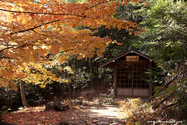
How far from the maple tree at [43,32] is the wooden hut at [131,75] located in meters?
5.18

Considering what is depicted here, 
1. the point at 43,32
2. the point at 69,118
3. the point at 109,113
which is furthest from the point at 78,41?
the point at 109,113

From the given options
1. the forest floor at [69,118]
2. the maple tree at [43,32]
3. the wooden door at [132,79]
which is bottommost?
the forest floor at [69,118]

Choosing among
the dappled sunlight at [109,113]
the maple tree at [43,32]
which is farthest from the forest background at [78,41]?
the dappled sunlight at [109,113]

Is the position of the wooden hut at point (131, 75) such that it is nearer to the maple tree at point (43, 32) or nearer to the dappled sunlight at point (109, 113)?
the dappled sunlight at point (109, 113)

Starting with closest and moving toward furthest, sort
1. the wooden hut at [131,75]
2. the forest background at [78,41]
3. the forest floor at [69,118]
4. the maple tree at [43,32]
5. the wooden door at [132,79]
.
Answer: the maple tree at [43,32] < the forest background at [78,41] < the forest floor at [69,118] < the wooden hut at [131,75] < the wooden door at [132,79]

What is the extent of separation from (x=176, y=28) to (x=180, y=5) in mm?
1197

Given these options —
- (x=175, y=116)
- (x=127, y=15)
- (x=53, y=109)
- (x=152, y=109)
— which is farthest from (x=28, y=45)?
(x=127, y=15)

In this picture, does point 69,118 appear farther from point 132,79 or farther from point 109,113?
point 132,79

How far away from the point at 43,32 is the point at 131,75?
689cm

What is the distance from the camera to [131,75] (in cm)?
784

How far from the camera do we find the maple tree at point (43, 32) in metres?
1.39

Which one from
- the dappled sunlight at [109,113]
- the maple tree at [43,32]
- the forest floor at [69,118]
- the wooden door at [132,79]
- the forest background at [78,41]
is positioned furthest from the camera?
the wooden door at [132,79]

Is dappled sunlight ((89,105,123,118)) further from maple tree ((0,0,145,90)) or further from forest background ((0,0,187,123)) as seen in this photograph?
maple tree ((0,0,145,90))

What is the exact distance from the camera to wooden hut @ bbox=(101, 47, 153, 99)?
752 centimetres
